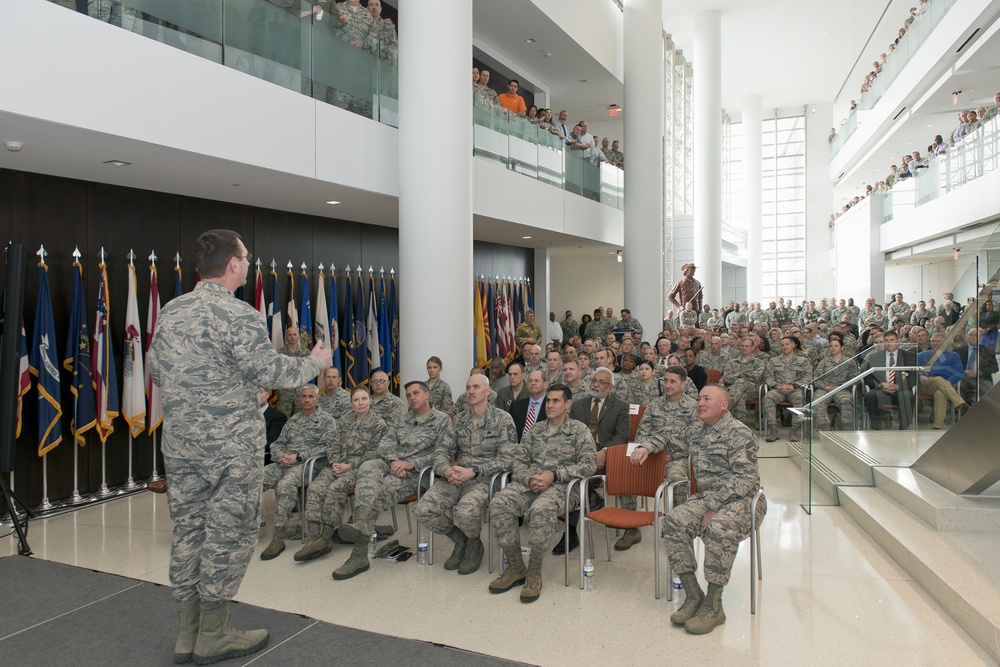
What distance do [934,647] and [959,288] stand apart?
10.9 feet

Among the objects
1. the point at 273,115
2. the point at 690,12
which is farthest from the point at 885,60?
the point at 273,115

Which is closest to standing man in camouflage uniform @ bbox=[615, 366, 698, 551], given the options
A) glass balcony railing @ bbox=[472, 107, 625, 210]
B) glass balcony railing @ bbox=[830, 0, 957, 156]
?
glass balcony railing @ bbox=[472, 107, 625, 210]

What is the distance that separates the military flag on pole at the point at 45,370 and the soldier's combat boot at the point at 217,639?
3.82m

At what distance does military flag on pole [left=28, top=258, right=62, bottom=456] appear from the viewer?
6.16 metres

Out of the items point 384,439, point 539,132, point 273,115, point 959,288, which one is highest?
point 539,132

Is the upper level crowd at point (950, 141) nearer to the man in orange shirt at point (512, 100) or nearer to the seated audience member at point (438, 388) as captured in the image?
the man in orange shirt at point (512, 100)

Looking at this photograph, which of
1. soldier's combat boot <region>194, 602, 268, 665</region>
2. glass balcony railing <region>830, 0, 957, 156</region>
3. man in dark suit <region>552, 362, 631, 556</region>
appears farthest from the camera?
glass balcony railing <region>830, 0, 957, 156</region>

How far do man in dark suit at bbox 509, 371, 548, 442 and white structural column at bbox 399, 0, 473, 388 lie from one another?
157 centimetres

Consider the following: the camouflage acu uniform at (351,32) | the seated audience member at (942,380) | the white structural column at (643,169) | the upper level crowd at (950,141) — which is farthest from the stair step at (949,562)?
the upper level crowd at (950,141)

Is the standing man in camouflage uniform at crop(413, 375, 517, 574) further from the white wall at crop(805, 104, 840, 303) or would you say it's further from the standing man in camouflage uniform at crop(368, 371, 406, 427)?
the white wall at crop(805, 104, 840, 303)

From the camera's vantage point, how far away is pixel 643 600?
14.0ft

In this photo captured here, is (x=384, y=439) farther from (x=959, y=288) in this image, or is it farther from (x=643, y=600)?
(x=959, y=288)

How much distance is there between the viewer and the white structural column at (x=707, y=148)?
21859 mm

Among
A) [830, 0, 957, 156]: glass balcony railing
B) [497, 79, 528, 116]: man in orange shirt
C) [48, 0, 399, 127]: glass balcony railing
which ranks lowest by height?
[48, 0, 399, 127]: glass balcony railing
